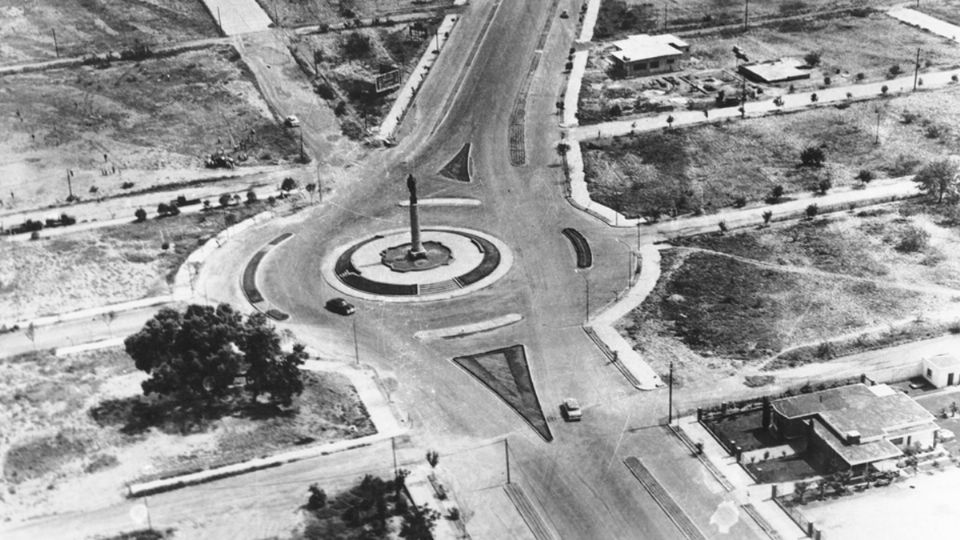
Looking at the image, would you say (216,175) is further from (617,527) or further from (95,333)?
(617,527)

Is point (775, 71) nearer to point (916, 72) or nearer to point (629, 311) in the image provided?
point (916, 72)

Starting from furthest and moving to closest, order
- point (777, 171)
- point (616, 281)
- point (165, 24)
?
point (165, 24), point (777, 171), point (616, 281)

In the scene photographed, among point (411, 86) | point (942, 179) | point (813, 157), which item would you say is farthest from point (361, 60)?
point (942, 179)

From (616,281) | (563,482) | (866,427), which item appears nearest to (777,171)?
(616,281)

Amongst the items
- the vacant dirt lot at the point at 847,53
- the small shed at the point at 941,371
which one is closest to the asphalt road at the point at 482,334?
the small shed at the point at 941,371

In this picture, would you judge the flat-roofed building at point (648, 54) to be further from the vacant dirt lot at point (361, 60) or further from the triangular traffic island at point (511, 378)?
the triangular traffic island at point (511, 378)

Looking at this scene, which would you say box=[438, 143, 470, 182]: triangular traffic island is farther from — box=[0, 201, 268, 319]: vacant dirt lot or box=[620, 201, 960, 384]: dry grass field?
box=[620, 201, 960, 384]: dry grass field
